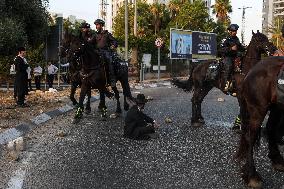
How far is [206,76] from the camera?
1270cm

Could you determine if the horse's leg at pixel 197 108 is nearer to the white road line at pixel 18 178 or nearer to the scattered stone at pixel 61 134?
the scattered stone at pixel 61 134

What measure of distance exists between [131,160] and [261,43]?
171 inches

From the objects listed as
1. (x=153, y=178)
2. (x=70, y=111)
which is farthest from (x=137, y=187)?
(x=70, y=111)

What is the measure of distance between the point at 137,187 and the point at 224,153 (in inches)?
107

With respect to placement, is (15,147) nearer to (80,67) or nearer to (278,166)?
(278,166)

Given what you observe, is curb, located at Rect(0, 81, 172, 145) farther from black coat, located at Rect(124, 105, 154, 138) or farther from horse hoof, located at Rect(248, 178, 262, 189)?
horse hoof, located at Rect(248, 178, 262, 189)

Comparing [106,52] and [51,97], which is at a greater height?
[106,52]

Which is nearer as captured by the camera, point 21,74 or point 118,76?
point 118,76

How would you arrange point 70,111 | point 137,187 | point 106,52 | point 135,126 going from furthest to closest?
point 70,111 < point 106,52 < point 135,126 < point 137,187

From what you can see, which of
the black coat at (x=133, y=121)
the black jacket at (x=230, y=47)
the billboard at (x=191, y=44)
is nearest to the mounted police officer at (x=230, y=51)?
the black jacket at (x=230, y=47)

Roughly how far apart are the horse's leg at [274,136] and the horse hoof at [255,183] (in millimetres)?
1078

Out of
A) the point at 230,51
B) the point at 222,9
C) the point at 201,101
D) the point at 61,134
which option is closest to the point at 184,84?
the point at 201,101

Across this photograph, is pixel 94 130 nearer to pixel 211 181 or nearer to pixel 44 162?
pixel 44 162

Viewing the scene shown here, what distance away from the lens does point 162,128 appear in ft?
39.3
